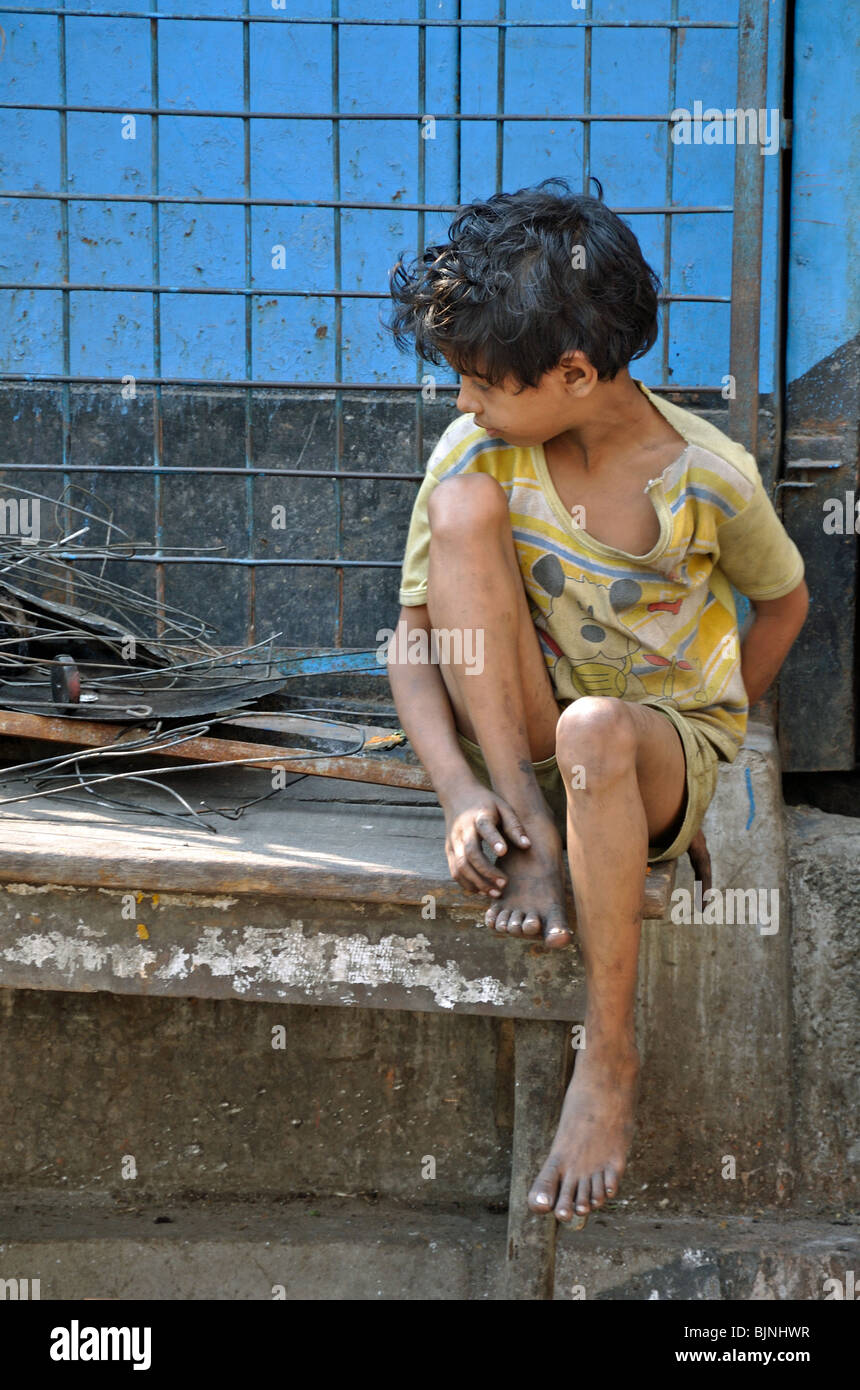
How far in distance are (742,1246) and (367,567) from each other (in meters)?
1.70

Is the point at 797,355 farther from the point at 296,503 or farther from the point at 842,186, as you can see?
the point at 296,503

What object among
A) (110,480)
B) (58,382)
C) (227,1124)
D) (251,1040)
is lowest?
(227,1124)

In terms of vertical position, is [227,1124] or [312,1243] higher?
[227,1124]

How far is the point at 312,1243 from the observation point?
2590mm

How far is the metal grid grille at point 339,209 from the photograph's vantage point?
2.72 meters

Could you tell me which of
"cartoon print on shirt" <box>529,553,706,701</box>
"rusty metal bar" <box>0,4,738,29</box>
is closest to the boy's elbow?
"cartoon print on shirt" <box>529,553,706,701</box>

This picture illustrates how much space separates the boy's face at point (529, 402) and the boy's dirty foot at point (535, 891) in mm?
592

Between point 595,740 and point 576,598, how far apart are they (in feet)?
1.30

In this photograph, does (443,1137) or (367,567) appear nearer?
(443,1137)

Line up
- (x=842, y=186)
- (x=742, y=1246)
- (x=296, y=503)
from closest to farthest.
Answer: (x=742, y=1246) → (x=842, y=186) → (x=296, y=503)

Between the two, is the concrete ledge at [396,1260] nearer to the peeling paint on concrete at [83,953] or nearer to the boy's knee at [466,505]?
the peeling paint on concrete at [83,953]

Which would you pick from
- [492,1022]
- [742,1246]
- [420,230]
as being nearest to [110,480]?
A: [420,230]

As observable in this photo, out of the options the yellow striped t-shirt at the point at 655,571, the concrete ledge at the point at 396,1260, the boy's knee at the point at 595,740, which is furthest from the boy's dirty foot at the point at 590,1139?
the concrete ledge at the point at 396,1260

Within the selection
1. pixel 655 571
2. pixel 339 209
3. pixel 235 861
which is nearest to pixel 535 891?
pixel 235 861
